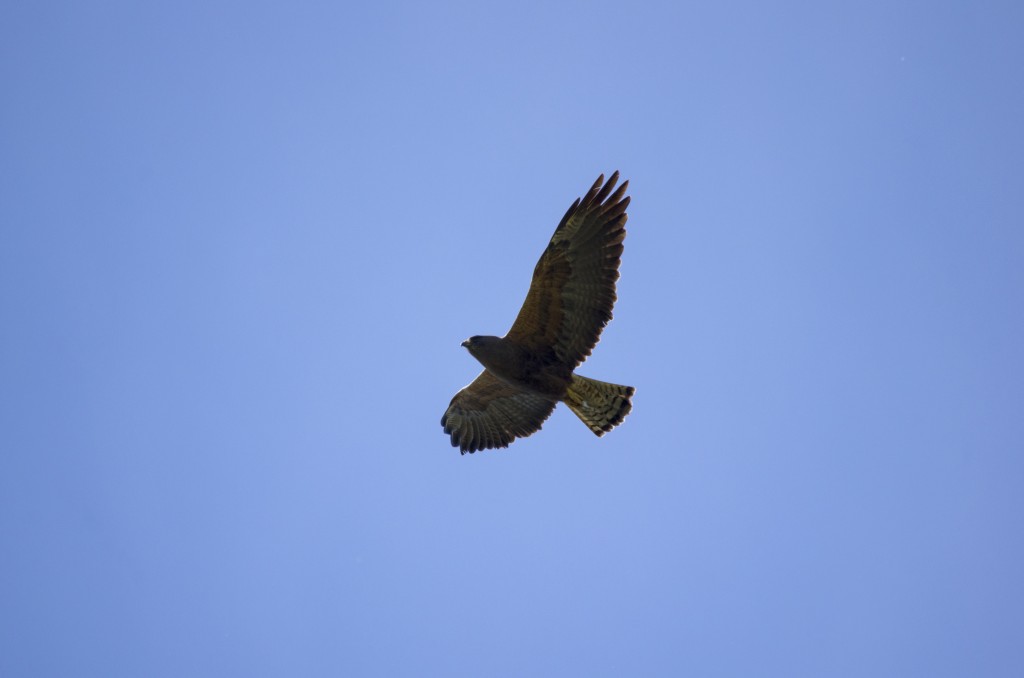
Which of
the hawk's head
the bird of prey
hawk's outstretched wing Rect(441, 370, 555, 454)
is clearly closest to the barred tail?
the bird of prey

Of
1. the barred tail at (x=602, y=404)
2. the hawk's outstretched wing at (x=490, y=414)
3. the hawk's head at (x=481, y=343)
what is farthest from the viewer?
the hawk's outstretched wing at (x=490, y=414)

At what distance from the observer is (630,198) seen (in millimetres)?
9961

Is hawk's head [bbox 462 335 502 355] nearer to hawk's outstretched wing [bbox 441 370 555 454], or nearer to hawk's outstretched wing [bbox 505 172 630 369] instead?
hawk's outstretched wing [bbox 505 172 630 369]

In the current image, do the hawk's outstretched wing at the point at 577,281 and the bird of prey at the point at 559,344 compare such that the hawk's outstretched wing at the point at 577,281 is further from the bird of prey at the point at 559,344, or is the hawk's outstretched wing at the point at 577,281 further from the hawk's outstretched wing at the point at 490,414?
the hawk's outstretched wing at the point at 490,414

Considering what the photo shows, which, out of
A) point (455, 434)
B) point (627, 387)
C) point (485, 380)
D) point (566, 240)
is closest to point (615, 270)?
point (566, 240)

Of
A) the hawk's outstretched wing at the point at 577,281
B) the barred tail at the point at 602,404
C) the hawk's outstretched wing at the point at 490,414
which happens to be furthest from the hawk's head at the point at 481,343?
the barred tail at the point at 602,404

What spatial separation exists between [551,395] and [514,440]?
1.24m

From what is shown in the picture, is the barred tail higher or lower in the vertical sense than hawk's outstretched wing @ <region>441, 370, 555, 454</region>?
lower

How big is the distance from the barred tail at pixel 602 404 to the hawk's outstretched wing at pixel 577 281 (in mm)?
681

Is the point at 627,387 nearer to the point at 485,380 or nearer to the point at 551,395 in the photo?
the point at 551,395

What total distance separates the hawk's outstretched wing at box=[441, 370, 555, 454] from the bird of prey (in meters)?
0.01

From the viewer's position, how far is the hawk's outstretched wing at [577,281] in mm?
9961

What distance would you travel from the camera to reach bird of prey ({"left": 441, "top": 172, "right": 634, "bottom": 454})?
9992mm

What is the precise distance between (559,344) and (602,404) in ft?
3.93
